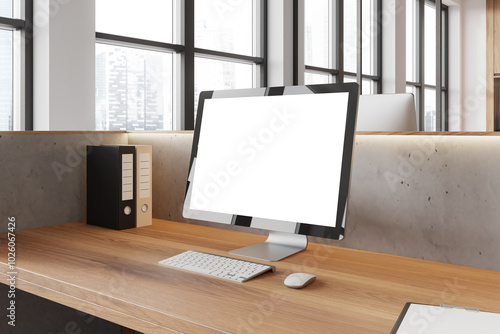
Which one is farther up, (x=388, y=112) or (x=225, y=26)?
(x=225, y=26)

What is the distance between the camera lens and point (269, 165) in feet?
3.86

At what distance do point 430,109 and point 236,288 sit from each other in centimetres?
580

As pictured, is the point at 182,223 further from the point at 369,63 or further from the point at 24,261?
the point at 369,63

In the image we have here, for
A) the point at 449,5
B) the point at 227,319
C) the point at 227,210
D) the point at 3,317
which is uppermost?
the point at 449,5

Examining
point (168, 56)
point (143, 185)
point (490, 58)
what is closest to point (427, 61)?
point (490, 58)

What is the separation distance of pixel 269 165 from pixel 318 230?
0.20 meters

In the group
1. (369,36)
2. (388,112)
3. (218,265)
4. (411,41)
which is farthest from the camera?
(411,41)

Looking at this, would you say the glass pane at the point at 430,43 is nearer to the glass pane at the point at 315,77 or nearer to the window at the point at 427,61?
the window at the point at 427,61

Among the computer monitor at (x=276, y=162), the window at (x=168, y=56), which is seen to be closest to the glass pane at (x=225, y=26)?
the window at (x=168, y=56)

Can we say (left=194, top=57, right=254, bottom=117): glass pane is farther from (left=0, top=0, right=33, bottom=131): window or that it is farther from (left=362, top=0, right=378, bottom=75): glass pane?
(left=362, top=0, right=378, bottom=75): glass pane

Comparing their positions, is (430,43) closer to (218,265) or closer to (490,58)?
(490,58)

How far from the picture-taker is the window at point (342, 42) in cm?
453

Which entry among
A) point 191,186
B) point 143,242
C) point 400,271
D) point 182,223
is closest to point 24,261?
point 143,242

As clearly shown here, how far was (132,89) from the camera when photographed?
306 centimetres
